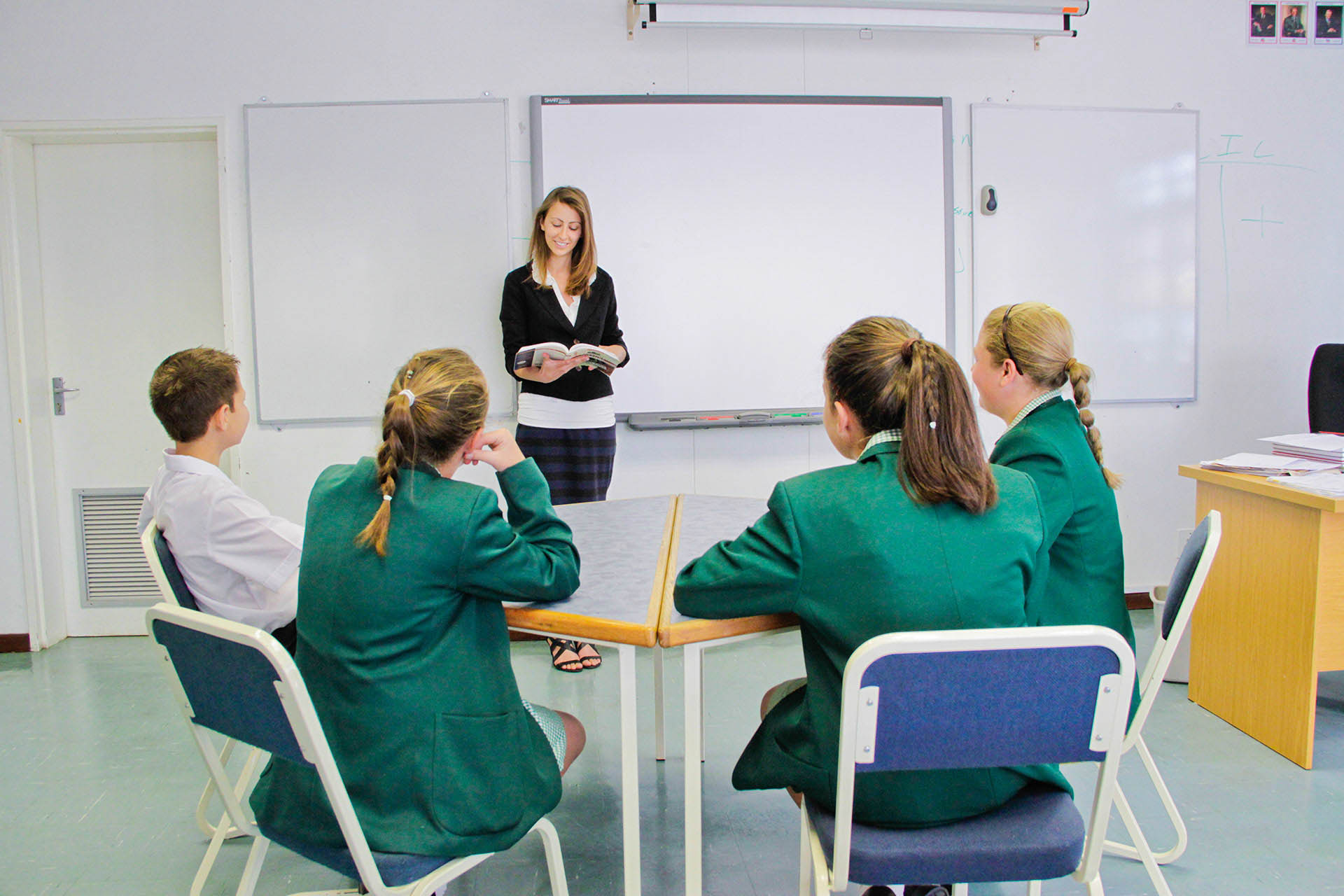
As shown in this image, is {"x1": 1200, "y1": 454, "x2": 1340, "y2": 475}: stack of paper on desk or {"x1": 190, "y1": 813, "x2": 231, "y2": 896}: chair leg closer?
{"x1": 190, "y1": 813, "x2": 231, "y2": 896}: chair leg

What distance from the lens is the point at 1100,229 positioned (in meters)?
3.54

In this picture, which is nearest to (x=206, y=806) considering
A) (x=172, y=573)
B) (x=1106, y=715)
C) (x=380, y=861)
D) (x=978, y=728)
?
(x=172, y=573)

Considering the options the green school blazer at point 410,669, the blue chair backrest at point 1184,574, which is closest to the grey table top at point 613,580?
the green school blazer at point 410,669

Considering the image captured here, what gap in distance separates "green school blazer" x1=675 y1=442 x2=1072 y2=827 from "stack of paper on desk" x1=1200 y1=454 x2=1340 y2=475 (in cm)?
167

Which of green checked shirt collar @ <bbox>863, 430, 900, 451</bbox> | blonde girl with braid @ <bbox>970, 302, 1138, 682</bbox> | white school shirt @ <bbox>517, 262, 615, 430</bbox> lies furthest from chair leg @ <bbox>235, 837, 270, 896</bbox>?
white school shirt @ <bbox>517, 262, 615, 430</bbox>

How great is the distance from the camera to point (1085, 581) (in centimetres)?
162

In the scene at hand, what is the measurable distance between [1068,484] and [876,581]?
0.62 metres

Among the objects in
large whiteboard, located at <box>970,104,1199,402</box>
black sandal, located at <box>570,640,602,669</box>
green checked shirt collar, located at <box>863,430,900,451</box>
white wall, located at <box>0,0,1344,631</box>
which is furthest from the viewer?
large whiteboard, located at <box>970,104,1199,402</box>

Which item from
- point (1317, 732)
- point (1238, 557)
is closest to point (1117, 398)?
point (1238, 557)

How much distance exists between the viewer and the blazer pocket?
4.06 feet

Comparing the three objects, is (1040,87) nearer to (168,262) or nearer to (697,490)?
(697,490)

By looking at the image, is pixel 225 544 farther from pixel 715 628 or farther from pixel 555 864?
pixel 715 628

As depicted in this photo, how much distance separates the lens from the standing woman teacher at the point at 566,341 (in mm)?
2965

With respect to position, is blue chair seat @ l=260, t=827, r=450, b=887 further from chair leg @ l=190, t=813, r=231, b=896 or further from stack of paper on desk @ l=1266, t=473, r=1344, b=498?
stack of paper on desk @ l=1266, t=473, r=1344, b=498
